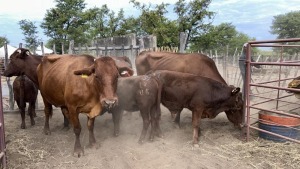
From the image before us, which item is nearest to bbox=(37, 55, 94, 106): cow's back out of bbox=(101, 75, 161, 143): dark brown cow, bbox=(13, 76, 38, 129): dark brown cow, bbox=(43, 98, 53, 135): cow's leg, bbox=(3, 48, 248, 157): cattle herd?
bbox=(3, 48, 248, 157): cattle herd

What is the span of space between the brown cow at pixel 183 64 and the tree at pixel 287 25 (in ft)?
123

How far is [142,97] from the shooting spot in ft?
18.2

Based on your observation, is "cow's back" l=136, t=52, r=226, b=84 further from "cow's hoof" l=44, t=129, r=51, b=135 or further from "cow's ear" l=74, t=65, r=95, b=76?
"cow's hoof" l=44, t=129, r=51, b=135

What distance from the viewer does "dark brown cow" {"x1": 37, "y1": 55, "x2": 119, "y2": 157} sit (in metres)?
4.55

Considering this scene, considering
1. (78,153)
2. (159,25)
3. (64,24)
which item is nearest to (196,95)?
(78,153)

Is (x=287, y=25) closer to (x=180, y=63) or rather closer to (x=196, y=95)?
(x=180, y=63)

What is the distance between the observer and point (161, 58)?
794cm

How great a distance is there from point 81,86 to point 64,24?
30.6m

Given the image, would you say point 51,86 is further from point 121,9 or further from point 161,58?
point 121,9

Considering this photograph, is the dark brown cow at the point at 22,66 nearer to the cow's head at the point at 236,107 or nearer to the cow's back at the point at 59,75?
the cow's back at the point at 59,75

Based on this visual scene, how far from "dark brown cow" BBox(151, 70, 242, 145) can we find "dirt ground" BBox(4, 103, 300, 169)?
19.9 inches

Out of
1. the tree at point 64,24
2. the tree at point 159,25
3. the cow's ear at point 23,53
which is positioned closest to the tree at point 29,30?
the tree at point 64,24

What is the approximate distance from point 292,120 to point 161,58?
3688 millimetres

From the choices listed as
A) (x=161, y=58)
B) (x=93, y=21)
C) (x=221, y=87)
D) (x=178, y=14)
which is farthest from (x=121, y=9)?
(x=221, y=87)
